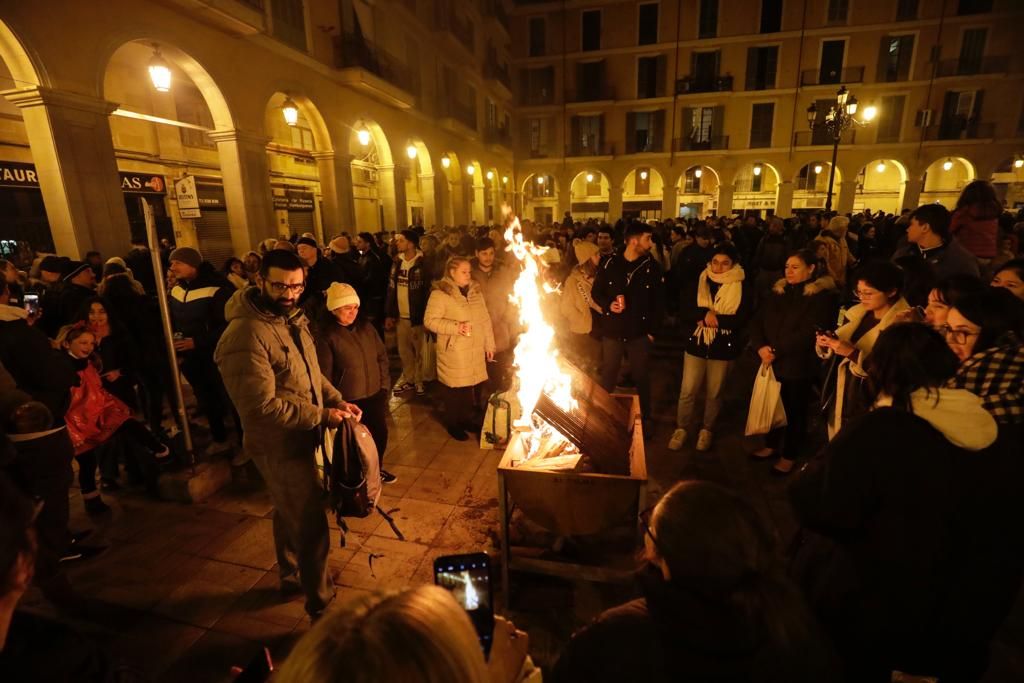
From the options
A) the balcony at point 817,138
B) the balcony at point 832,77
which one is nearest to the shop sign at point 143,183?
the balcony at point 817,138

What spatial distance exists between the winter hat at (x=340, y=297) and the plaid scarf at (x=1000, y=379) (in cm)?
373

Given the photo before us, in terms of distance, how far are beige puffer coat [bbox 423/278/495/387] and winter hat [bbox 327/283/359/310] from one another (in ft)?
4.68

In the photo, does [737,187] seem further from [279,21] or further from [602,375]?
[602,375]

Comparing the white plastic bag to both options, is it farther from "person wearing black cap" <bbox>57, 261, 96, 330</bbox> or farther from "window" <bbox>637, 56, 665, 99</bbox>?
"window" <bbox>637, 56, 665, 99</bbox>

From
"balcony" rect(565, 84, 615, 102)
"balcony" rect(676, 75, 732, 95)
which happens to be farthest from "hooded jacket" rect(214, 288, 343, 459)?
"balcony" rect(565, 84, 615, 102)

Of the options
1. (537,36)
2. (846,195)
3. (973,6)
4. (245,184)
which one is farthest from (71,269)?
(973,6)

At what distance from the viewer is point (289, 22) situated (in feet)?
41.3

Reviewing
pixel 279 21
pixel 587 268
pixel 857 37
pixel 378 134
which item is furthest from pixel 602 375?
pixel 857 37

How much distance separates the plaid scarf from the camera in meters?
2.21

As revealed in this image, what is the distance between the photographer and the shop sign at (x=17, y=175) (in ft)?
36.0

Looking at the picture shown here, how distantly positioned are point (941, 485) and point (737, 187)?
37.7m

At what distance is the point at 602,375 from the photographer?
236 inches

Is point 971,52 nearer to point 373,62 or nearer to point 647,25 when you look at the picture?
point 647,25

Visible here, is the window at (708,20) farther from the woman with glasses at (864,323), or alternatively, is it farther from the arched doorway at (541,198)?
the woman with glasses at (864,323)
